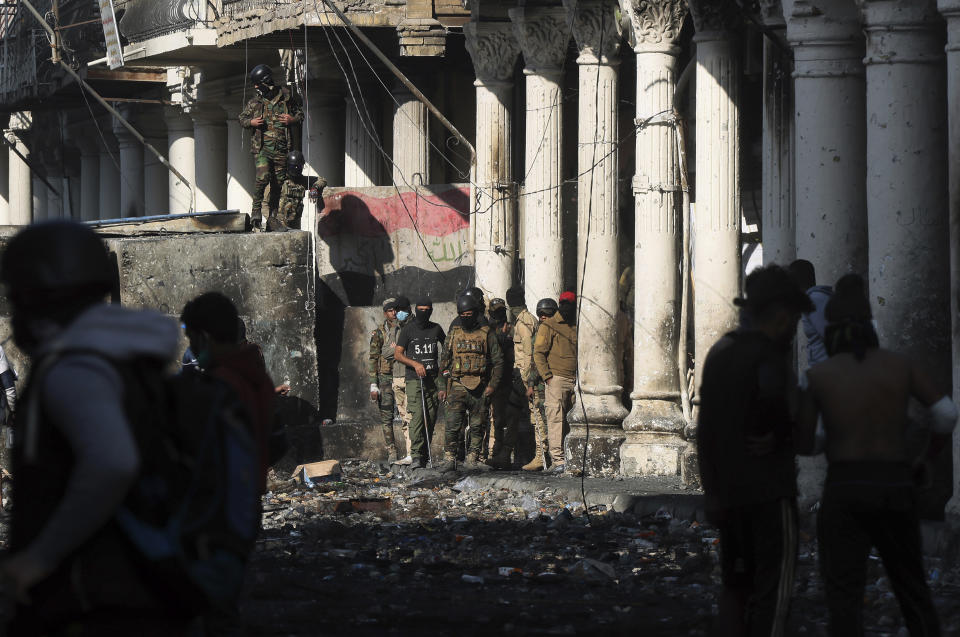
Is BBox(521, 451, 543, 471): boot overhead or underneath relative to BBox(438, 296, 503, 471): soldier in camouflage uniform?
underneath

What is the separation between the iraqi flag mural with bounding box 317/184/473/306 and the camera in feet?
63.5

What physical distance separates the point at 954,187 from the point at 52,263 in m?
6.93

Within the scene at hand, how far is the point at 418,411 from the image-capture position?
1711 centimetres

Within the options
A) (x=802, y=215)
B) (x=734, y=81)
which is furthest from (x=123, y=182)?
(x=802, y=215)

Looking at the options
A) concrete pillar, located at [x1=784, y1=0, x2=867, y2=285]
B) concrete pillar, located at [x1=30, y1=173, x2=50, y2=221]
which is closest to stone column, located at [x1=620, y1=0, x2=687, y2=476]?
concrete pillar, located at [x1=784, y1=0, x2=867, y2=285]

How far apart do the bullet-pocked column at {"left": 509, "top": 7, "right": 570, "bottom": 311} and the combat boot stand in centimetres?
190

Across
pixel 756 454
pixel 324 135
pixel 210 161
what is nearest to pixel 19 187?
pixel 210 161

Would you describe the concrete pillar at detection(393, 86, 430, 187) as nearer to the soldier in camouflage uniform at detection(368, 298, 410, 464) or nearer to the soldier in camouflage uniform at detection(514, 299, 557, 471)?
the soldier in camouflage uniform at detection(368, 298, 410, 464)

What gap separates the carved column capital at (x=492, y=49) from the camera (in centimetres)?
1881

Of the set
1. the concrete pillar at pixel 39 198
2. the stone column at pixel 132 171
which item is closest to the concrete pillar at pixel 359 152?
the stone column at pixel 132 171

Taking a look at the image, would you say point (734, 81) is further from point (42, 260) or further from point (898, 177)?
point (42, 260)

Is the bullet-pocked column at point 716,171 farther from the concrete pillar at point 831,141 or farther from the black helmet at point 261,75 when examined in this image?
the black helmet at point 261,75

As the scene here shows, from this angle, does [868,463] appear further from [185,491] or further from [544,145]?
[544,145]

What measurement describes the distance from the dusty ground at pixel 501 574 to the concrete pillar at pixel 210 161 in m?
17.3
